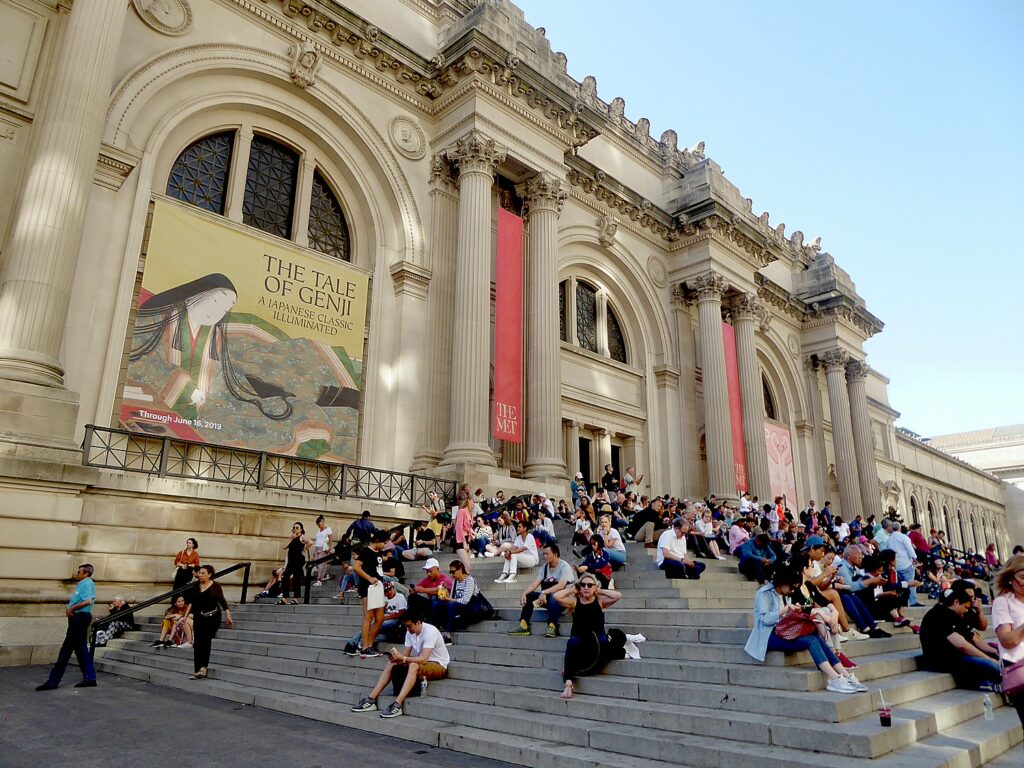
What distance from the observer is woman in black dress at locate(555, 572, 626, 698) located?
683 centimetres

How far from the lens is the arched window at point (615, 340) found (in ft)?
87.2

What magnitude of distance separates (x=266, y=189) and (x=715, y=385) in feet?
54.9

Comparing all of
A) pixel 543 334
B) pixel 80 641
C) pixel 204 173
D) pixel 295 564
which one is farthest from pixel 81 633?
pixel 543 334

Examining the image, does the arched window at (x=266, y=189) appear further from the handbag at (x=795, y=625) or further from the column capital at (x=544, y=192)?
the handbag at (x=795, y=625)

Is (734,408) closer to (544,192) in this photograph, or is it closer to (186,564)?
(544,192)

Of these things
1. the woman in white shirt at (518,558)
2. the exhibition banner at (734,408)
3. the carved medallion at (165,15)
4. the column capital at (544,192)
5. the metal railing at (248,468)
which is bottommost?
the woman in white shirt at (518,558)

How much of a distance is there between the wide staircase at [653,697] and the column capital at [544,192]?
1380 centimetres

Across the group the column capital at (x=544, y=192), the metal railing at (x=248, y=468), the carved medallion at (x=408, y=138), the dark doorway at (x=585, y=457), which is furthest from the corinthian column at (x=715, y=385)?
the carved medallion at (x=408, y=138)

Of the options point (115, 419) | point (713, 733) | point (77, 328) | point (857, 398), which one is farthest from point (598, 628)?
point (857, 398)

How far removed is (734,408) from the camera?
26938 mm

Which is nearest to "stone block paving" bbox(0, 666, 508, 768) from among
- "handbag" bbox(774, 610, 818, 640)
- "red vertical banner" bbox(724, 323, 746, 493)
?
"handbag" bbox(774, 610, 818, 640)

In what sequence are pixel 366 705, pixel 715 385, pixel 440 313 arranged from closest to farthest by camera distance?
pixel 366 705 → pixel 440 313 → pixel 715 385

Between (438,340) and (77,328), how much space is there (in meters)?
8.40

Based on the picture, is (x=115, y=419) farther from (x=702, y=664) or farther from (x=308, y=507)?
(x=702, y=664)
